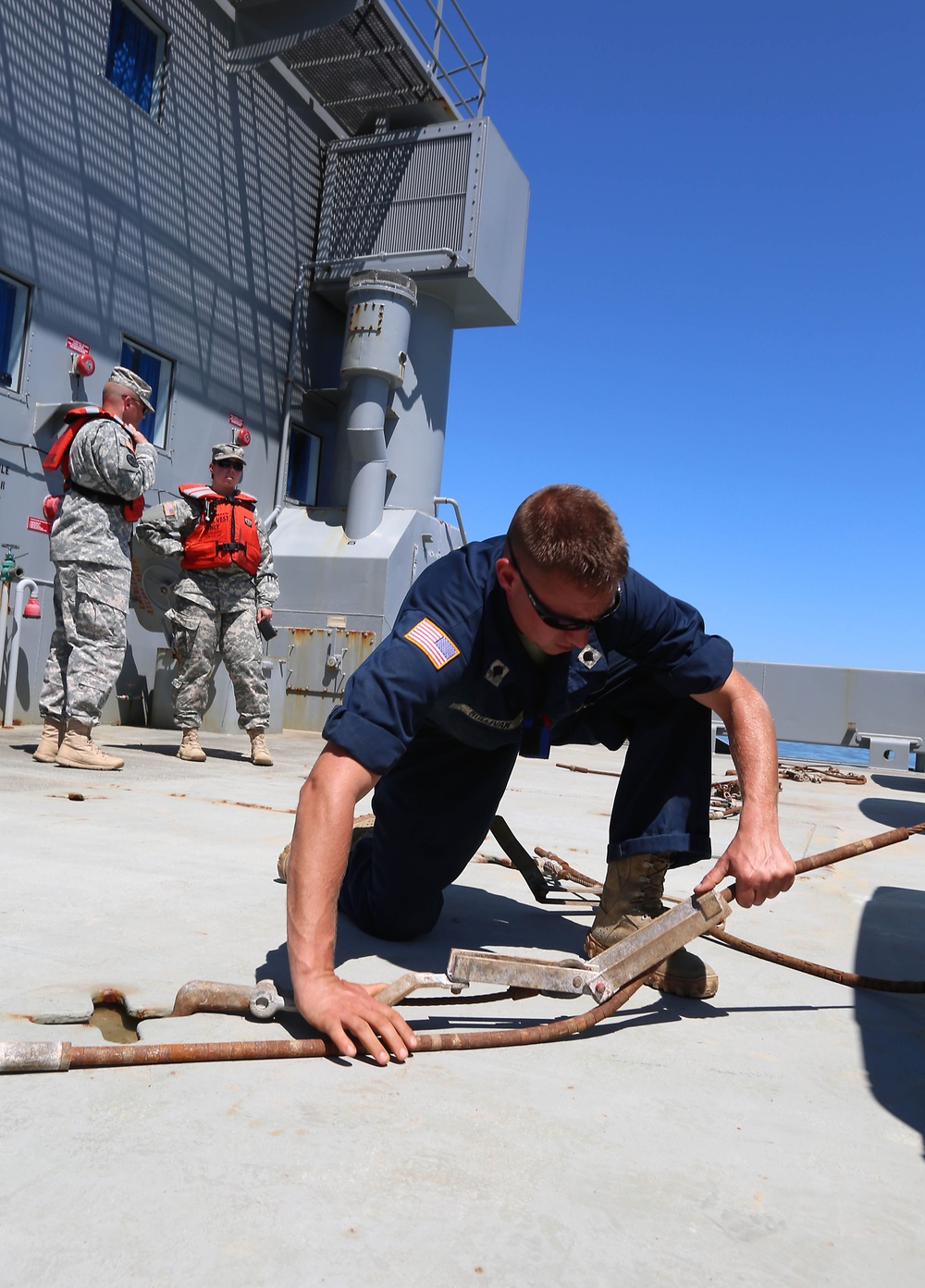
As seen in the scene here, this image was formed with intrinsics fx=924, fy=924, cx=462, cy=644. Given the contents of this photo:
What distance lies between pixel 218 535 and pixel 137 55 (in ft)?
15.3

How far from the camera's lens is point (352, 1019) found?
1.27 m

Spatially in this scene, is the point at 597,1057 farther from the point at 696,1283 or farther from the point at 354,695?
the point at 354,695

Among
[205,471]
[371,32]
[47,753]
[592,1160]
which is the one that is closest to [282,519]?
[205,471]

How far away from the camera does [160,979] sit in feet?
4.95

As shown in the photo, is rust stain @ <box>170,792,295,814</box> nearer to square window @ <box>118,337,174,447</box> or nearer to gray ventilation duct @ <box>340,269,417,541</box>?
square window @ <box>118,337,174,447</box>

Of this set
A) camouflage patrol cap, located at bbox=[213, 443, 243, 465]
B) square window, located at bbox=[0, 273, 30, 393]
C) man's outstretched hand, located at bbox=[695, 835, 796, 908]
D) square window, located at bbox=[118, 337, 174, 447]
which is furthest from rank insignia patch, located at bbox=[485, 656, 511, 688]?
square window, located at bbox=[118, 337, 174, 447]

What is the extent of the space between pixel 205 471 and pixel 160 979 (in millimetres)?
6922

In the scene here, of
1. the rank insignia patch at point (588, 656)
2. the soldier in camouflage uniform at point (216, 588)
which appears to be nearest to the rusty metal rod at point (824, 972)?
the rank insignia patch at point (588, 656)

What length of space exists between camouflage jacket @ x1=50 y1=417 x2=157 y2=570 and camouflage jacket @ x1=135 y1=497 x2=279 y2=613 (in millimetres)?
878

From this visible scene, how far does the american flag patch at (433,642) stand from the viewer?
1.50m

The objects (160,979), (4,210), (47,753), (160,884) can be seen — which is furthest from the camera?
(4,210)

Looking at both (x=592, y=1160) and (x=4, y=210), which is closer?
(x=592, y=1160)

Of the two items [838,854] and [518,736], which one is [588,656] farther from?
[838,854]

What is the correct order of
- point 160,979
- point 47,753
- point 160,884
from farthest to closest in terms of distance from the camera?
point 47,753, point 160,884, point 160,979
